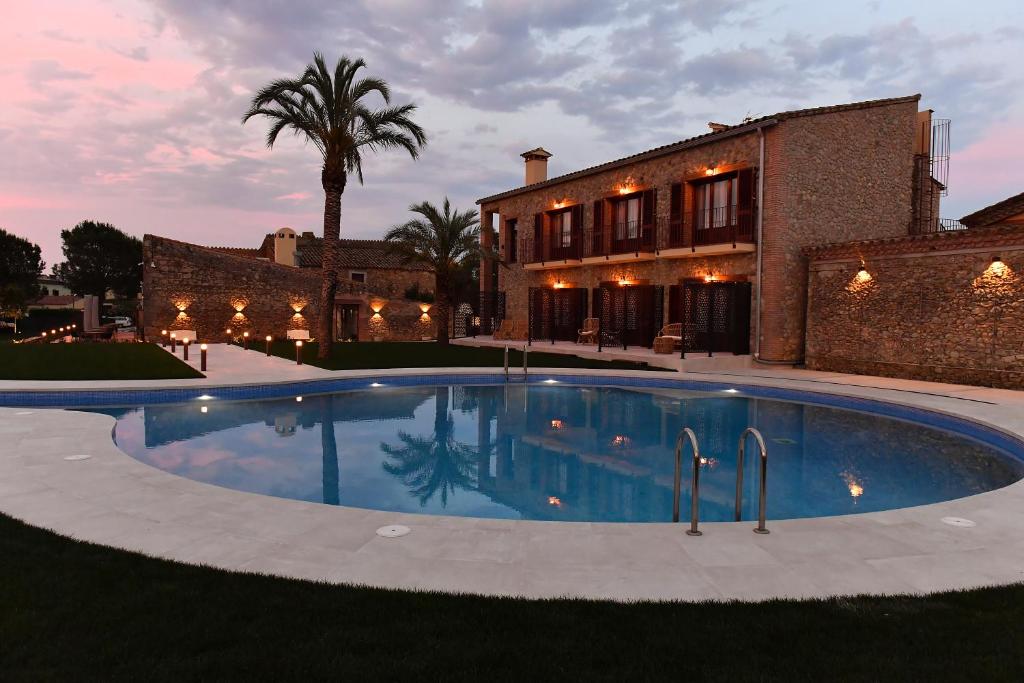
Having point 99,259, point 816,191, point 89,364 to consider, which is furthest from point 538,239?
point 99,259

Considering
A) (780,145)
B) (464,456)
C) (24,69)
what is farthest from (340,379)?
(24,69)

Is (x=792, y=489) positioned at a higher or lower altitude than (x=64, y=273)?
lower

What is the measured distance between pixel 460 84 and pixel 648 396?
16.4 metres

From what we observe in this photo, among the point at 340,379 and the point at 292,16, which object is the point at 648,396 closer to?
the point at 340,379

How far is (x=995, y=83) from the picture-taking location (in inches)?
1010

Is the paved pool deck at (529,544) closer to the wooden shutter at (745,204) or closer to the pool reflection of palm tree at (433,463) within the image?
the pool reflection of palm tree at (433,463)

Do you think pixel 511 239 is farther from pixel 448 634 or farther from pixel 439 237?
pixel 448 634

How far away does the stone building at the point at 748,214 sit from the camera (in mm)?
17359

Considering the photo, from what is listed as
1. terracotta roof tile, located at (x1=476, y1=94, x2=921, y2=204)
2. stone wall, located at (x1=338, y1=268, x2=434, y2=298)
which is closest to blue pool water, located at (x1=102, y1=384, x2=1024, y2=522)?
terracotta roof tile, located at (x1=476, y1=94, x2=921, y2=204)

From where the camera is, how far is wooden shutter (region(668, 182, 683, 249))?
65.4 feet

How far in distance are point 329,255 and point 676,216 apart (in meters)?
10.5

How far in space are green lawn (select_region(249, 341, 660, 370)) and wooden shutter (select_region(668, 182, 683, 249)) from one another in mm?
4395

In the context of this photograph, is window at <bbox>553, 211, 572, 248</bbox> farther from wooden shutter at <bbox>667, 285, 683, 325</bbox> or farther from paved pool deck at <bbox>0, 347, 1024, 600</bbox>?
paved pool deck at <bbox>0, 347, 1024, 600</bbox>

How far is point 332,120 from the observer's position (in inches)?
714
